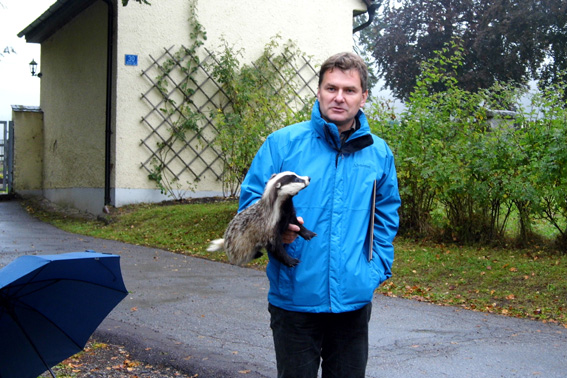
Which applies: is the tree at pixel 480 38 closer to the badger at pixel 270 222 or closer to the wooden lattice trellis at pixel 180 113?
the wooden lattice trellis at pixel 180 113

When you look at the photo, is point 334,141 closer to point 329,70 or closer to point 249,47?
point 329,70

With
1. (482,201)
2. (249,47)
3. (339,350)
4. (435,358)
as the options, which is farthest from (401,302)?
(249,47)

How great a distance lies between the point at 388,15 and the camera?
34281mm

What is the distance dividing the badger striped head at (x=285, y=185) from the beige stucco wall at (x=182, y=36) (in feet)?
42.2

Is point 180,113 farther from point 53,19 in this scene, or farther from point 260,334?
point 260,334

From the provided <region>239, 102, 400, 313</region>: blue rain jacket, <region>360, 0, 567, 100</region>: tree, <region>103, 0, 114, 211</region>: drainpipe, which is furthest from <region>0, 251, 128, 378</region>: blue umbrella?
<region>360, 0, 567, 100</region>: tree

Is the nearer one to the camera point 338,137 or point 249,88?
point 338,137

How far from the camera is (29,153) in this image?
22547mm

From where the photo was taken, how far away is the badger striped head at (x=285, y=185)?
2.64 meters

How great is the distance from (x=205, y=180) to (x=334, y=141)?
13.2 meters

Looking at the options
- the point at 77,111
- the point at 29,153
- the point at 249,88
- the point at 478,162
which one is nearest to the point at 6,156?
the point at 29,153

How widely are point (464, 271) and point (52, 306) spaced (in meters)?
6.08

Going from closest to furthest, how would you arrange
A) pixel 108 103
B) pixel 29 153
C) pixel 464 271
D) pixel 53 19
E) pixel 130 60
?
pixel 464 271 → pixel 130 60 → pixel 108 103 → pixel 53 19 → pixel 29 153

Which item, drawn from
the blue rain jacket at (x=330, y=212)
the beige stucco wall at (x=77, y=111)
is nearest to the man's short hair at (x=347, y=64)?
the blue rain jacket at (x=330, y=212)
